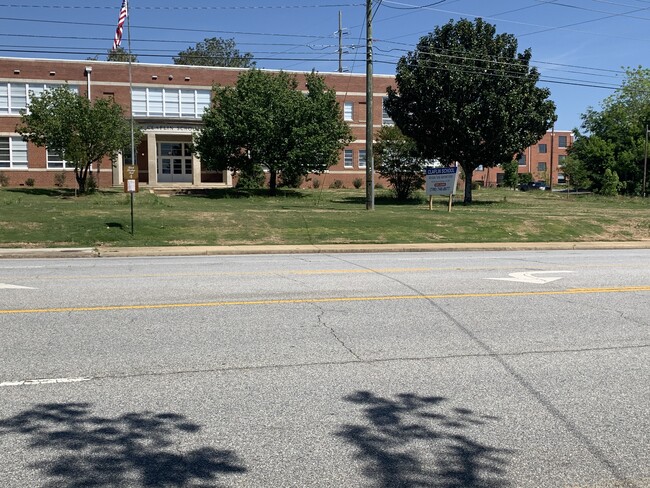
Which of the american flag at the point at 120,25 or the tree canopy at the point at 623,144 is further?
the tree canopy at the point at 623,144

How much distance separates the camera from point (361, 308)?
8516 mm

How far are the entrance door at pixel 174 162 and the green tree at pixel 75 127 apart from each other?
48.1 feet

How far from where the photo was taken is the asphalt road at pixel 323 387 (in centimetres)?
376

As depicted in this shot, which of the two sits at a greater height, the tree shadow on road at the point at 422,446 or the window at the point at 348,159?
the window at the point at 348,159

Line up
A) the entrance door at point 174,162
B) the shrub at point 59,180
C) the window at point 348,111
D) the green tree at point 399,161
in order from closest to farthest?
the green tree at point 399,161, the shrub at point 59,180, the entrance door at point 174,162, the window at point 348,111

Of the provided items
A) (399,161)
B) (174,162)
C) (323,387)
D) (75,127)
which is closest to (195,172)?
(174,162)

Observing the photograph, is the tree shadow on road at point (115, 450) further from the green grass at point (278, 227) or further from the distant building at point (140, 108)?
the distant building at point (140, 108)

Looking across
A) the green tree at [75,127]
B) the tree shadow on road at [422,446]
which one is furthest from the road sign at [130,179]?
the green tree at [75,127]

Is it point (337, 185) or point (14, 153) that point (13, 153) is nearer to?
point (14, 153)

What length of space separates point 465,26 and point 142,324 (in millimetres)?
32439

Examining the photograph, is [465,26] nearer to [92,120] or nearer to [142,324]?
[92,120]

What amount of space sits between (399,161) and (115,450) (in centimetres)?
3545

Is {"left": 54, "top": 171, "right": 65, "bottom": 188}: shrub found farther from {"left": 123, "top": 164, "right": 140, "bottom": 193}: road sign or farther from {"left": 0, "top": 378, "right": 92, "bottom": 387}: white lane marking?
{"left": 0, "top": 378, "right": 92, "bottom": 387}: white lane marking

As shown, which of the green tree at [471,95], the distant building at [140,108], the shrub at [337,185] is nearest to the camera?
the green tree at [471,95]
